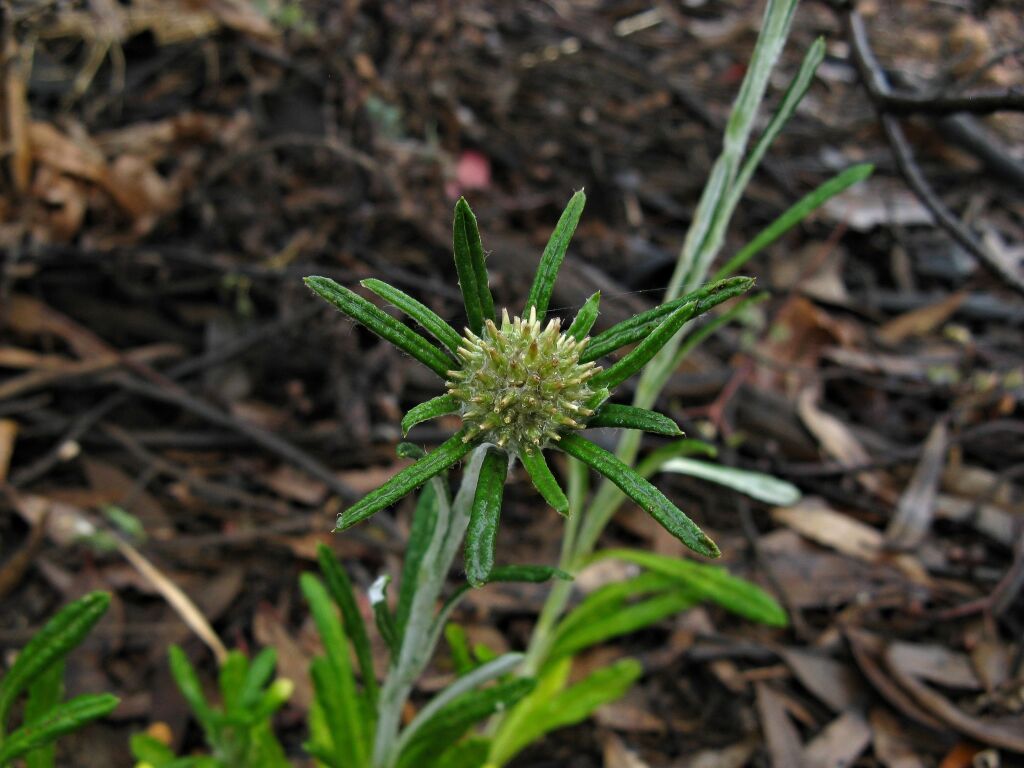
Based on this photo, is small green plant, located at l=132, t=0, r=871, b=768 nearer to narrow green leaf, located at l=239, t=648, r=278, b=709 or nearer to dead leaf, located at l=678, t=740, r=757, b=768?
narrow green leaf, located at l=239, t=648, r=278, b=709

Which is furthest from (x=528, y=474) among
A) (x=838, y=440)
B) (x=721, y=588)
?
(x=838, y=440)

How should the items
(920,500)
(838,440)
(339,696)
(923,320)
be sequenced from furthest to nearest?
(923,320) → (838,440) → (920,500) → (339,696)

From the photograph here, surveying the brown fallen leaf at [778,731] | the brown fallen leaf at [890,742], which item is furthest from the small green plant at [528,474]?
the brown fallen leaf at [890,742]

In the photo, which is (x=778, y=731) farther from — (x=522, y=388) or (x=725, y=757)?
(x=522, y=388)

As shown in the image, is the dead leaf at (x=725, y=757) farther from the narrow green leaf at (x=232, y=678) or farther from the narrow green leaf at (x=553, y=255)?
the narrow green leaf at (x=553, y=255)

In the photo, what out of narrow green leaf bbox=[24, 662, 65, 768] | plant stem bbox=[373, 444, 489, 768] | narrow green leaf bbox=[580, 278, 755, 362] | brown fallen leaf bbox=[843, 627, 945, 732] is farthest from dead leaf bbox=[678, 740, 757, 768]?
narrow green leaf bbox=[24, 662, 65, 768]

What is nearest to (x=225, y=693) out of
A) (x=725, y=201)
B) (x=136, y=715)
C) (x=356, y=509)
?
(x=136, y=715)
